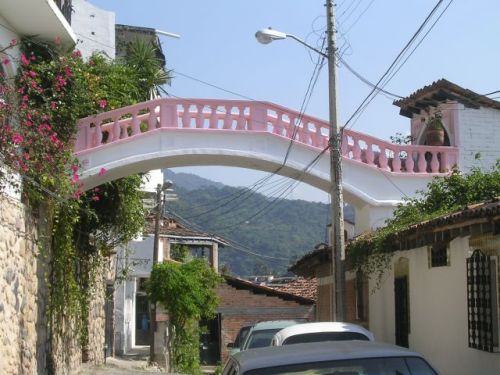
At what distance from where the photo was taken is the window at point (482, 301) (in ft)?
35.2

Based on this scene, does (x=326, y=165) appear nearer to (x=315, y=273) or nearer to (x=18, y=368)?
(x=18, y=368)

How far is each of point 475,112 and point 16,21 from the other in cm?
1026

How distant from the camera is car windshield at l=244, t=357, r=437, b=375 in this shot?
586 cm

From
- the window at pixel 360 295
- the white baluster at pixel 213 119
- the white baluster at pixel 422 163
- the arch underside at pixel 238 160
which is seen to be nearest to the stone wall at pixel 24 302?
the arch underside at pixel 238 160

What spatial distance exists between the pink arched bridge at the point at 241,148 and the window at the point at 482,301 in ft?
18.9

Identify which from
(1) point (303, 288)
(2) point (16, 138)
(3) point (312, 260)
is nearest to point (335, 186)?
(2) point (16, 138)

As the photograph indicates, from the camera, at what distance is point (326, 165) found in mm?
16875

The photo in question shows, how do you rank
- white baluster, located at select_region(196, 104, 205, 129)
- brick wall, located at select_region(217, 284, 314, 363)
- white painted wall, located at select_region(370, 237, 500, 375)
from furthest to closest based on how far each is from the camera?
1. brick wall, located at select_region(217, 284, 314, 363)
2. white baluster, located at select_region(196, 104, 205, 129)
3. white painted wall, located at select_region(370, 237, 500, 375)

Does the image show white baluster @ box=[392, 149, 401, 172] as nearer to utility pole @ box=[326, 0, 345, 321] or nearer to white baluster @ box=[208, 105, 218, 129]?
utility pole @ box=[326, 0, 345, 321]

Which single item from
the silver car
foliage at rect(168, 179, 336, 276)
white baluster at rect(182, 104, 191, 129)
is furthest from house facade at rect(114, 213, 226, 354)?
foliage at rect(168, 179, 336, 276)

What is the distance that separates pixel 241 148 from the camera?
16625mm

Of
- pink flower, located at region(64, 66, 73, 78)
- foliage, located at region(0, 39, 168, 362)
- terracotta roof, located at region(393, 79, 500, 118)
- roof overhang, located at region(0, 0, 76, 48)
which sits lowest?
foliage, located at region(0, 39, 168, 362)

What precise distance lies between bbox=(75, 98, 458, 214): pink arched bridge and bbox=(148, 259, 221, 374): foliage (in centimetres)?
888

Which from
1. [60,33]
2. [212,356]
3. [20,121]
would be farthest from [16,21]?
[212,356]
